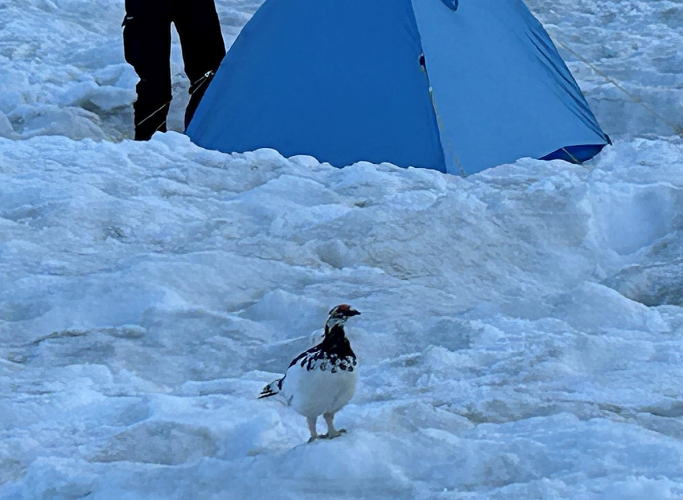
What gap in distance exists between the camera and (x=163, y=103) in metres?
6.30

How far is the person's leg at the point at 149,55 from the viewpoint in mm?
6078

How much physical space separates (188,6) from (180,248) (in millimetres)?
1939

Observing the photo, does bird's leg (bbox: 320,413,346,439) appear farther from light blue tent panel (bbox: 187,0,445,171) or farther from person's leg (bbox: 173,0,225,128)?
person's leg (bbox: 173,0,225,128)

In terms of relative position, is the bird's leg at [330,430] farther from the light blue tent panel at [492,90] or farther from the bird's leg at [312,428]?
the light blue tent panel at [492,90]

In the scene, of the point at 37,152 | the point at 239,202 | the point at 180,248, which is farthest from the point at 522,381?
the point at 37,152

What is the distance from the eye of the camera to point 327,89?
5.70 meters

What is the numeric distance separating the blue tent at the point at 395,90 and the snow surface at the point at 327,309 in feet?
0.55

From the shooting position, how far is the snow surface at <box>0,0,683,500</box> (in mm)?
2975

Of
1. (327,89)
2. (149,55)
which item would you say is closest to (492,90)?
(327,89)

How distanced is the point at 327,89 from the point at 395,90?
352mm

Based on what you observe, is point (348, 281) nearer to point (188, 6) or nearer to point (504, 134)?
point (504, 134)

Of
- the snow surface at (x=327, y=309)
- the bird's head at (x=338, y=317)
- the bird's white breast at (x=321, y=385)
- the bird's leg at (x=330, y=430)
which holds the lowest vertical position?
the snow surface at (x=327, y=309)

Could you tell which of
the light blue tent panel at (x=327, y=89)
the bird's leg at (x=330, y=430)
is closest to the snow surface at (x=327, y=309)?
the bird's leg at (x=330, y=430)

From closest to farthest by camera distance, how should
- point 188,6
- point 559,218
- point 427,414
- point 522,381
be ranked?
point 427,414 → point 522,381 → point 559,218 → point 188,6
